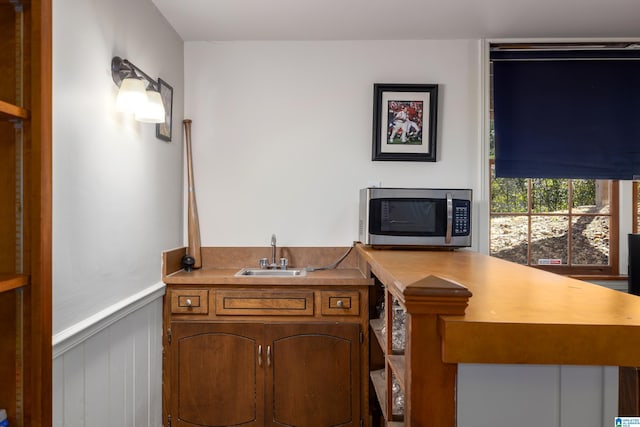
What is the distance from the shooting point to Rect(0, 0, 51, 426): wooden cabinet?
0.90 metres

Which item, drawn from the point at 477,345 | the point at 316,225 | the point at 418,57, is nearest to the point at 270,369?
the point at 316,225

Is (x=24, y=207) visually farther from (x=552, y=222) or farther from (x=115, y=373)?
(x=552, y=222)

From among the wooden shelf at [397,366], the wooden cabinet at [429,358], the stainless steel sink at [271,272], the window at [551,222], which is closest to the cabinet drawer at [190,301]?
the stainless steel sink at [271,272]

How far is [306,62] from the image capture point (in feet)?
8.18

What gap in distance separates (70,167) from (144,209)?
0.62m

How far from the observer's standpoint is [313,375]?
6.82 ft

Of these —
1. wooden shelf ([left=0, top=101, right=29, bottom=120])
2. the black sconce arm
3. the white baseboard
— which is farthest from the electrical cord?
wooden shelf ([left=0, top=101, right=29, bottom=120])

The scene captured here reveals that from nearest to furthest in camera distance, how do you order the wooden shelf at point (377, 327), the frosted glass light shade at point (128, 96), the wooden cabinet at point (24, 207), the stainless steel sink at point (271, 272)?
the wooden cabinet at point (24, 207), the frosted glass light shade at point (128, 96), the wooden shelf at point (377, 327), the stainless steel sink at point (271, 272)

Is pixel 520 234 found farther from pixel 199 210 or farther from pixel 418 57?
pixel 199 210

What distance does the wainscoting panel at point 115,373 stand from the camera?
1.33 metres

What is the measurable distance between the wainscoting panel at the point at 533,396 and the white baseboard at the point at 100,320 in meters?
1.25

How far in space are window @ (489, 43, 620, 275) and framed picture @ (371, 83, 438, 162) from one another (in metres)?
0.47

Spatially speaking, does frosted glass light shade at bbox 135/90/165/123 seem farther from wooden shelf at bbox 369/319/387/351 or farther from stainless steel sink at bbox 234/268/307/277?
wooden shelf at bbox 369/319/387/351

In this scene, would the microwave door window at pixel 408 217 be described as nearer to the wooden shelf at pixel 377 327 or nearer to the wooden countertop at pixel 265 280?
the wooden countertop at pixel 265 280
